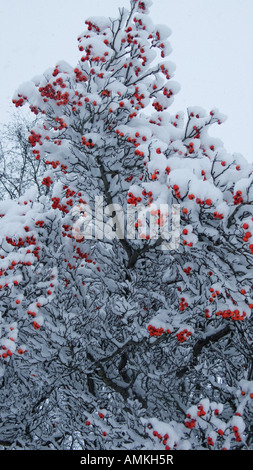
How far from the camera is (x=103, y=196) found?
5.10 m

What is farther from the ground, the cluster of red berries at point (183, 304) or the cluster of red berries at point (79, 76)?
the cluster of red berries at point (79, 76)

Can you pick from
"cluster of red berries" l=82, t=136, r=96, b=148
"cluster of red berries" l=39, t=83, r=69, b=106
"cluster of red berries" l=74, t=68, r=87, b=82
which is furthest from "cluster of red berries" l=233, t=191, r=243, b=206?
"cluster of red berries" l=74, t=68, r=87, b=82

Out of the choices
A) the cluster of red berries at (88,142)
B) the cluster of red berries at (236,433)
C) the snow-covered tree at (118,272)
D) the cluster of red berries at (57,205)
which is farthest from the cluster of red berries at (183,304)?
the cluster of red berries at (88,142)

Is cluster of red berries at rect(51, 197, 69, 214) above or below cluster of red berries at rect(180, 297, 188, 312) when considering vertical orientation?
above

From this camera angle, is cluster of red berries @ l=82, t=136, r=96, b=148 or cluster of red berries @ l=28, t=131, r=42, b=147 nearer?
cluster of red berries @ l=82, t=136, r=96, b=148

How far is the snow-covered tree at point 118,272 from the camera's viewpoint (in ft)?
12.9

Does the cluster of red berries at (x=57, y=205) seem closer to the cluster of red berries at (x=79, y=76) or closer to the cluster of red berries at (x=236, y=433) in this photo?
the cluster of red berries at (x=79, y=76)

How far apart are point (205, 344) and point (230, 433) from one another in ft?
4.56

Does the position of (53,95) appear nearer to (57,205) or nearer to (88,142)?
(88,142)

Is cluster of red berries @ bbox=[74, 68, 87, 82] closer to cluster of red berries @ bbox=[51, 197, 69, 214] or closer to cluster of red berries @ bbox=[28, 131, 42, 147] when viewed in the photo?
cluster of red berries @ bbox=[28, 131, 42, 147]

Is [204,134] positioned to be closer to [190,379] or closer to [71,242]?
[71,242]

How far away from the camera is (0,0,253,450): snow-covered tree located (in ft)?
12.9
